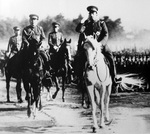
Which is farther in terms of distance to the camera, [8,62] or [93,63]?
[8,62]

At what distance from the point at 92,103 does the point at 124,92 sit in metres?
0.37

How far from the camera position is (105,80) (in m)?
3.51

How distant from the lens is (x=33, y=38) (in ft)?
11.7

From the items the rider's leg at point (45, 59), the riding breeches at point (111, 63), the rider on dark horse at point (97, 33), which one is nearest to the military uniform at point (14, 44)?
the rider's leg at point (45, 59)

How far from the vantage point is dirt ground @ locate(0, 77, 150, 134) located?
11.6ft

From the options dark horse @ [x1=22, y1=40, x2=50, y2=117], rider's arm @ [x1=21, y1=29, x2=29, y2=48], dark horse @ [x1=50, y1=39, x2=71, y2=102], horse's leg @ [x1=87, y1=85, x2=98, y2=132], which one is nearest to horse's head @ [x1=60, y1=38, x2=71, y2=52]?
dark horse @ [x1=50, y1=39, x2=71, y2=102]

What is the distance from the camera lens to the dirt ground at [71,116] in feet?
11.6

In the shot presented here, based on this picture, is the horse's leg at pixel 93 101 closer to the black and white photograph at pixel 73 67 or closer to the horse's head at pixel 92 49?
the black and white photograph at pixel 73 67

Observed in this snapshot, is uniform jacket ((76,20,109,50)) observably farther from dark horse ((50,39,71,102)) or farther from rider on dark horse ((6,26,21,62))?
rider on dark horse ((6,26,21,62))

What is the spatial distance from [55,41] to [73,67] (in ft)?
1.13

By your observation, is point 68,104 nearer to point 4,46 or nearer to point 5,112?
point 5,112

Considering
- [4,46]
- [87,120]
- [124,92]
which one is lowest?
[87,120]

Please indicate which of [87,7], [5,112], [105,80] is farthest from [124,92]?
[5,112]

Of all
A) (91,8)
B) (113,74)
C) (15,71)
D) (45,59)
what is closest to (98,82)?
(113,74)
